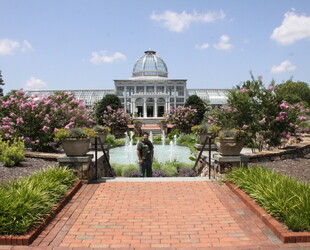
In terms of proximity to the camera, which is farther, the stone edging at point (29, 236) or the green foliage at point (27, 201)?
the green foliage at point (27, 201)

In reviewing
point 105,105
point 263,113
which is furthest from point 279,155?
point 105,105

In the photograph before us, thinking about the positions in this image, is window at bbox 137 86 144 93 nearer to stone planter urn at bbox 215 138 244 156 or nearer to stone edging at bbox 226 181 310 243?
stone planter urn at bbox 215 138 244 156

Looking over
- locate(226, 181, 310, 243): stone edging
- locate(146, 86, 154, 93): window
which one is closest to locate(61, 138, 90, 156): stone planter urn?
locate(226, 181, 310, 243): stone edging

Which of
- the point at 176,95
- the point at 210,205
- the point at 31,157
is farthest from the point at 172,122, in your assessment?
the point at 176,95

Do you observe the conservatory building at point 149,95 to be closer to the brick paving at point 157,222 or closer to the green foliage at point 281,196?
the brick paving at point 157,222

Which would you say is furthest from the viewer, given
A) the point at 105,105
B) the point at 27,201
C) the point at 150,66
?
the point at 150,66

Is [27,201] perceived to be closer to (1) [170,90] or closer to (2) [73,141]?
(2) [73,141]

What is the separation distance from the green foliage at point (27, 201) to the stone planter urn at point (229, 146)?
358 cm

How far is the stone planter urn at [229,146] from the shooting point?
7.05 metres

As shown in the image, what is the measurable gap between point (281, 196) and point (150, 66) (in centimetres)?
6716

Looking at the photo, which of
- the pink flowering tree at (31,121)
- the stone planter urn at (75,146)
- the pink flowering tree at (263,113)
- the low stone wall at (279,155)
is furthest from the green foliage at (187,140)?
the stone planter urn at (75,146)

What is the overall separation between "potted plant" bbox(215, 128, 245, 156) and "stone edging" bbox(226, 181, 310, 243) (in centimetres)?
162

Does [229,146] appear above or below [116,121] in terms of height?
below

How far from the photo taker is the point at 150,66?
230ft
